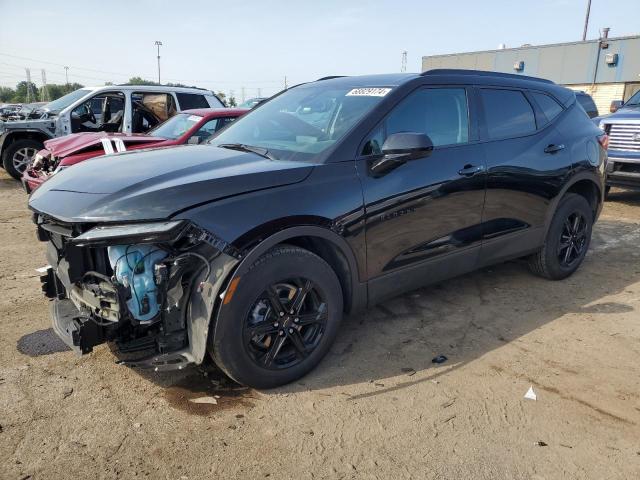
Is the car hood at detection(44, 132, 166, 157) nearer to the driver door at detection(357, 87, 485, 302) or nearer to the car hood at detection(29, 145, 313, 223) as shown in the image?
the car hood at detection(29, 145, 313, 223)

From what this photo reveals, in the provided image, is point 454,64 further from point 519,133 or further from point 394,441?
point 394,441

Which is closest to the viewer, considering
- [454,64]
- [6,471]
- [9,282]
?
[6,471]

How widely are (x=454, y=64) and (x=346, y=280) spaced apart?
127ft

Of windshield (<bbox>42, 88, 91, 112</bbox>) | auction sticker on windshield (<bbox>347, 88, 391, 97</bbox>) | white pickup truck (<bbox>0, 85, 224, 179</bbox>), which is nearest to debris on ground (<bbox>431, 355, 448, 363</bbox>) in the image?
auction sticker on windshield (<bbox>347, 88, 391, 97</bbox>)

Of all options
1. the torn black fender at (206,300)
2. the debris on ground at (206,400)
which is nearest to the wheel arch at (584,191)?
the torn black fender at (206,300)

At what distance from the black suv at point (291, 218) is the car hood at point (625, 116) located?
533 cm

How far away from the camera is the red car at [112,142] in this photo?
22.1 ft

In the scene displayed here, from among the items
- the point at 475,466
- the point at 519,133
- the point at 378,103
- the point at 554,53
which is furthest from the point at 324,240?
the point at 554,53

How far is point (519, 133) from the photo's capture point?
4.29 meters

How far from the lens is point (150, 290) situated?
8.72 feet

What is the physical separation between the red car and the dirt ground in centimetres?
303

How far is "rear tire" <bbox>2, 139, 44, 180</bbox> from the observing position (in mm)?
10211

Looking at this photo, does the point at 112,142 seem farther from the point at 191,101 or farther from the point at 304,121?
the point at 304,121

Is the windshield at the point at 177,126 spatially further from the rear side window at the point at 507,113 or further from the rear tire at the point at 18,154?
the rear side window at the point at 507,113
